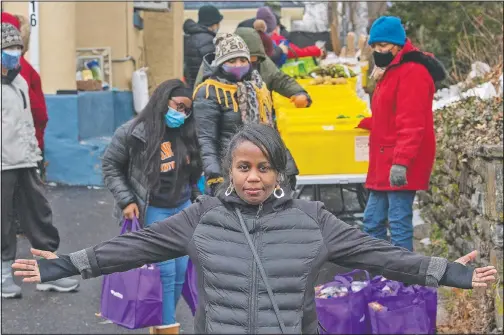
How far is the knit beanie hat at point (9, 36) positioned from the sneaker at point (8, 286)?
166 cm

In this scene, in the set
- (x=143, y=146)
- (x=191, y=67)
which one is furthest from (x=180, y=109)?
(x=191, y=67)

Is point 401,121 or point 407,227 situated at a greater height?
point 401,121

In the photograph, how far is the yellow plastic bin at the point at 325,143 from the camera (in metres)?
7.92

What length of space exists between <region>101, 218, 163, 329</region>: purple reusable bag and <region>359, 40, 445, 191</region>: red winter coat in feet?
5.75

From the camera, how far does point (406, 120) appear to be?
21.6 ft

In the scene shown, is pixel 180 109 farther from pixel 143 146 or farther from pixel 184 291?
pixel 184 291

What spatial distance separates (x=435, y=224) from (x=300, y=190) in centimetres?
135

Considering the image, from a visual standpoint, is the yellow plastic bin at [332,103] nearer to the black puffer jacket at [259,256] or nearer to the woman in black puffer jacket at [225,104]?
the woman in black puffer jacket at [225,104]

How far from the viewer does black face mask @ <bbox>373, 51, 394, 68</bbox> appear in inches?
268

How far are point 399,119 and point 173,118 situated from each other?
5.00 feet

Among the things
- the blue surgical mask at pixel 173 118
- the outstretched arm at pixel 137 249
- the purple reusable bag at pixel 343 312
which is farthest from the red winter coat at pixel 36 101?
the outstretched arm at pixel 137 249

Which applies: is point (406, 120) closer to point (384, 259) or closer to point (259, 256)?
point (384, 259)

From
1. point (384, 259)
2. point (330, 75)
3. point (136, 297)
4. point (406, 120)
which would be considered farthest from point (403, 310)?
point (330, 75)

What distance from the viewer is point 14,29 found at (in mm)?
7426
